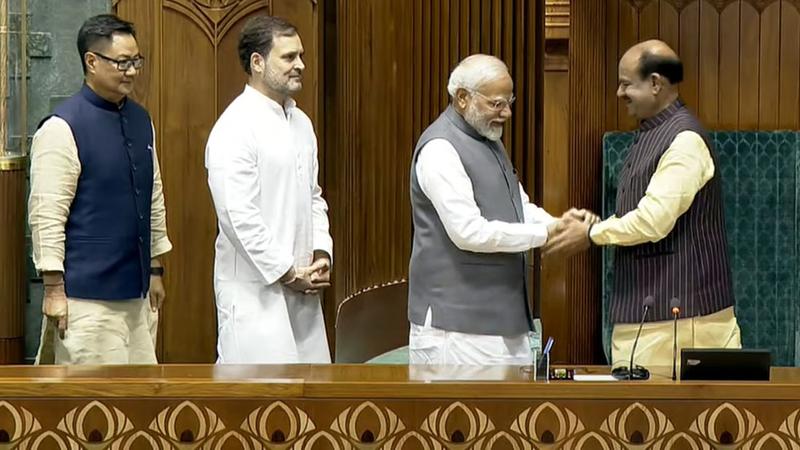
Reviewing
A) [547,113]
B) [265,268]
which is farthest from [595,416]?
[547,113]

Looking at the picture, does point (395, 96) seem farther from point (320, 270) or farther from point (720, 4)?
point (720, 4)

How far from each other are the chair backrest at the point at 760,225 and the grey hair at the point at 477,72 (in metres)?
1.81

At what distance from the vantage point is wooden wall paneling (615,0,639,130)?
22.5ft

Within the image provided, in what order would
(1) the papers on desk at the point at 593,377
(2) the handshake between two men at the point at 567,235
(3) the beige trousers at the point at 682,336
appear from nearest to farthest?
(1) the papers on desk at the point at 593,377 → (3) the beige trousers at the point at 682,336 → (2) the handshake between two men at the point at 567,235

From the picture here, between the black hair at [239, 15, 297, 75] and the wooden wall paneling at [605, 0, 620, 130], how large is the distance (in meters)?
1.92

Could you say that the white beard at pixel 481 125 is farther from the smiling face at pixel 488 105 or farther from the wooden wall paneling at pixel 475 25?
the wooden wall paneling at pixel 475 25

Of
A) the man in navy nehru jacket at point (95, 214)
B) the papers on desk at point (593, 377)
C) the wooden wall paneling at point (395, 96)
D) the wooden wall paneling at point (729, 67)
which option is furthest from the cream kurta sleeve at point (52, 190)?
the wooden wall paneling at point (729, 67)

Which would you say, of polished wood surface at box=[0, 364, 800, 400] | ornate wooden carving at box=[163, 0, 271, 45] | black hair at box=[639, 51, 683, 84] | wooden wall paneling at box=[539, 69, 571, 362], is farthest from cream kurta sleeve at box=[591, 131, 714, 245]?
ornate wooden carving at box=[163, 0, 271, 45]

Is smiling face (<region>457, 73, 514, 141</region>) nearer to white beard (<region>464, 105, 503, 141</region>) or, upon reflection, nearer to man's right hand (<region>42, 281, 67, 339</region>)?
white beard (<region>464, 105, 503, 141</region>)

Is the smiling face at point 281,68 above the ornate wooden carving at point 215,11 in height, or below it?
below

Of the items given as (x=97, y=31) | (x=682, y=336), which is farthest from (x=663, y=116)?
(x=97, y=31)

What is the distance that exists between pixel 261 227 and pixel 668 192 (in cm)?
127

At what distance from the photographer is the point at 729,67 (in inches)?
Result: 269

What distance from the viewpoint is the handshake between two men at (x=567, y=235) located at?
17.2 ft
